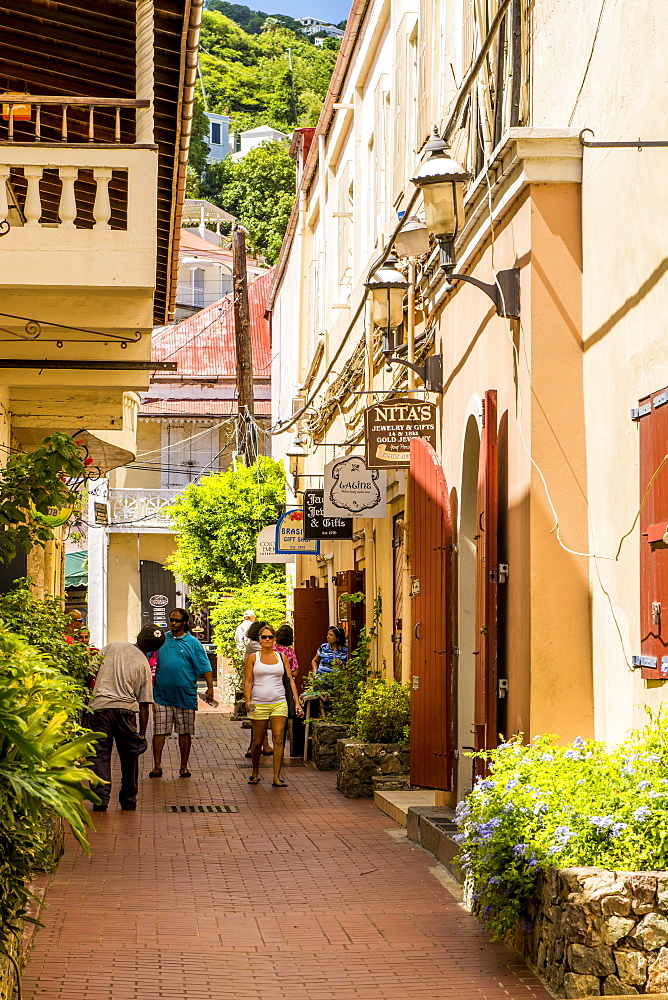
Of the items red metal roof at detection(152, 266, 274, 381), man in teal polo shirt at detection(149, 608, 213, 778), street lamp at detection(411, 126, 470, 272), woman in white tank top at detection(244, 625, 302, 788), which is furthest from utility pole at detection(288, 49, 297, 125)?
street lamp at detection(411, 126, 470, 272)

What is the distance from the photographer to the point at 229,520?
29.7 m

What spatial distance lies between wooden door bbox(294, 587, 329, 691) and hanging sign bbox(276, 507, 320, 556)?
647 millimetres

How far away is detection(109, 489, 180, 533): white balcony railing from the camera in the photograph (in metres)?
41.4

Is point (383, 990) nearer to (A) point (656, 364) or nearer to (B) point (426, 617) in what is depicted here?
(A) point (656, 364)

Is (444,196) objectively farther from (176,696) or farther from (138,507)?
(138,507)

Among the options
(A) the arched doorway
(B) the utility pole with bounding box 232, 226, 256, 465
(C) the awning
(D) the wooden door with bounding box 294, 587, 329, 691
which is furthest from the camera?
(C) the awning

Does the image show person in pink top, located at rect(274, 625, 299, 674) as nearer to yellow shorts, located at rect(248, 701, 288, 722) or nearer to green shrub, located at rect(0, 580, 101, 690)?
yellow shorts, located at rect(248, 701, 288, 722)

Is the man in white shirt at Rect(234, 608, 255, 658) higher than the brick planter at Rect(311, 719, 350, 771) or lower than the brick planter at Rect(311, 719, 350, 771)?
higher

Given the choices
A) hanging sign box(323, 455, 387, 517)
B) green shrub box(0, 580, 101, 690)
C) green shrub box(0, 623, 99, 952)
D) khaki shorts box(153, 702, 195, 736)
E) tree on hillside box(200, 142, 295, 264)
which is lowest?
khaki shorts box(153, 702, 195, 736)

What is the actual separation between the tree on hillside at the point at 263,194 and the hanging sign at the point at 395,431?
54.0m

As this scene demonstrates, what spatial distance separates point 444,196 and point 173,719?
8289mm

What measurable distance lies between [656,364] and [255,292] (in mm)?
43383

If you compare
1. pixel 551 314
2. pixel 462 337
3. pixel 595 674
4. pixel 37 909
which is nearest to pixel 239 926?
pixel 37 909

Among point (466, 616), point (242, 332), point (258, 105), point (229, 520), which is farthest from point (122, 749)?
point (258, 105)
